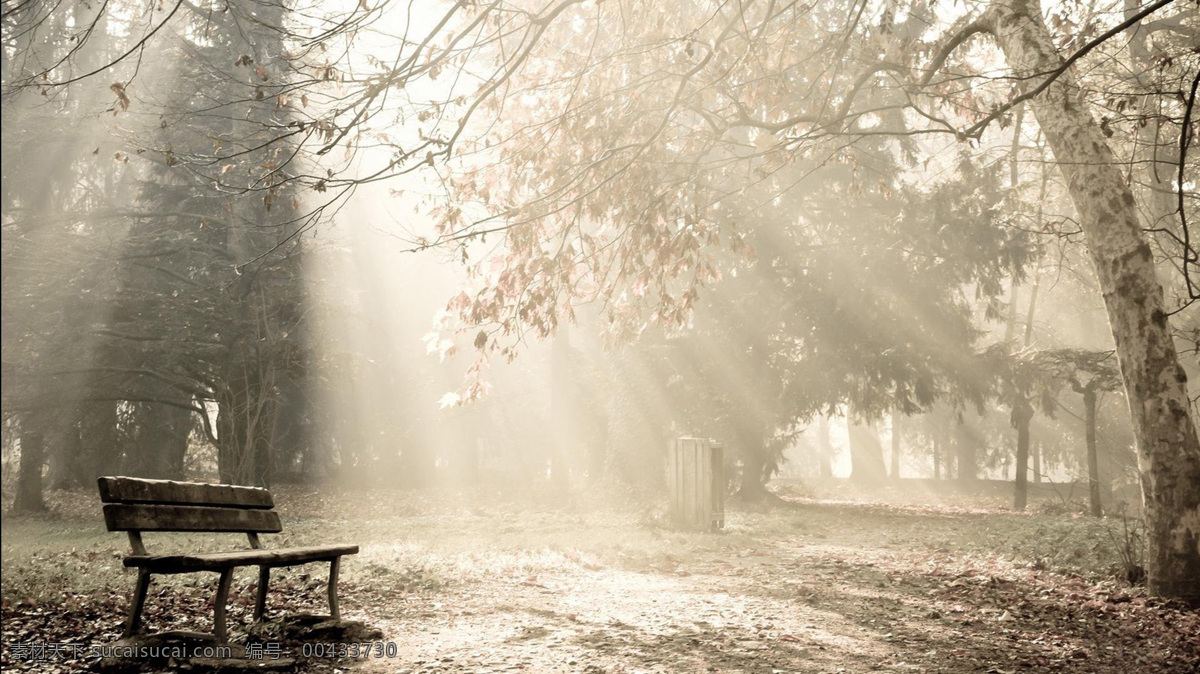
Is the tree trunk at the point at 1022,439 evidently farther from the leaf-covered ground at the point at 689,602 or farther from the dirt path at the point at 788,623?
the dirt path at the point at 788,623

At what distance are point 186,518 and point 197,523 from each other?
0.26 feet

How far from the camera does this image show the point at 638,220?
27.0 feet

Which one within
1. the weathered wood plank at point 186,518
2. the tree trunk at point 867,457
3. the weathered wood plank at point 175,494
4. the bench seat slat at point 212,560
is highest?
the weathered wood plank at point 175,494

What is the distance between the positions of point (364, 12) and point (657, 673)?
4.63 meters

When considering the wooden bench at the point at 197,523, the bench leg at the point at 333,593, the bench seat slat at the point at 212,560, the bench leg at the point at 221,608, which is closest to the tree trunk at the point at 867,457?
the bench leg at the point at 333,593

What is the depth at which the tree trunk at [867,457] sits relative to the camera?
3359 cm

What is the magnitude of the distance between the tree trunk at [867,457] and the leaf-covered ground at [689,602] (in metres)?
21.9

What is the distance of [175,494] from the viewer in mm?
4938

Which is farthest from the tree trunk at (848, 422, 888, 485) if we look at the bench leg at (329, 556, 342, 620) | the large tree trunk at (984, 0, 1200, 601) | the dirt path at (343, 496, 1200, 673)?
the bench leg at (329, 556, 342, 620)

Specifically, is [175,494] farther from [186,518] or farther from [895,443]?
[895,443]

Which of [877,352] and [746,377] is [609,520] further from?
[877,352]

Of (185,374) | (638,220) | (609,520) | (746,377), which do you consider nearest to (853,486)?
(746,377)

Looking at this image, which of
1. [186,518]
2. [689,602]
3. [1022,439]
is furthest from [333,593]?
[1022,439]

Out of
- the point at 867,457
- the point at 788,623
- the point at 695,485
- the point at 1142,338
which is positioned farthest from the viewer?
the point at 867,457
